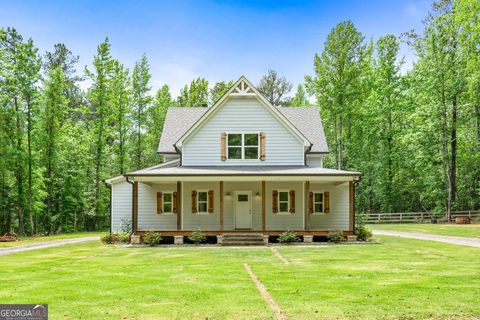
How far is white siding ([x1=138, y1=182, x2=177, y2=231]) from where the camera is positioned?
2430cm

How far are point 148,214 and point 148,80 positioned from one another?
2083cm

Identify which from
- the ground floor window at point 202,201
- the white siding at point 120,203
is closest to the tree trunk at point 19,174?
the white siding at point 120,203

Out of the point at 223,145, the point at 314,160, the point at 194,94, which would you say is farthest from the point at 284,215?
the point at 194,94

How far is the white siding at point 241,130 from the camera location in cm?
2445

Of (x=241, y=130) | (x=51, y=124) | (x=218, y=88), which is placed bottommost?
(x=241, y=130)

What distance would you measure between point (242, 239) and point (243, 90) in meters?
8.55

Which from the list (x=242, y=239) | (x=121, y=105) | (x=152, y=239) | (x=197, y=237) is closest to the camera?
(x=152, y=239)

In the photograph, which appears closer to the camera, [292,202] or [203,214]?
[292,202]

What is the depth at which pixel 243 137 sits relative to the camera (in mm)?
24562

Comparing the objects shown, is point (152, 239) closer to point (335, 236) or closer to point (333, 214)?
point (335, 236)

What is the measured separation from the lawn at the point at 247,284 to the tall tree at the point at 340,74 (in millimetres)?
25820

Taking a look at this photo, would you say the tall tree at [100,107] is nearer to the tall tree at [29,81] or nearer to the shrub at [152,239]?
the tall tree at [29,81]

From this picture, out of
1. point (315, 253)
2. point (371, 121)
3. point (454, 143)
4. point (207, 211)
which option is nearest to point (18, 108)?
point (207, 211)

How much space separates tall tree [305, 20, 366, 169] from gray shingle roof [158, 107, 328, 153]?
38.8 feet
